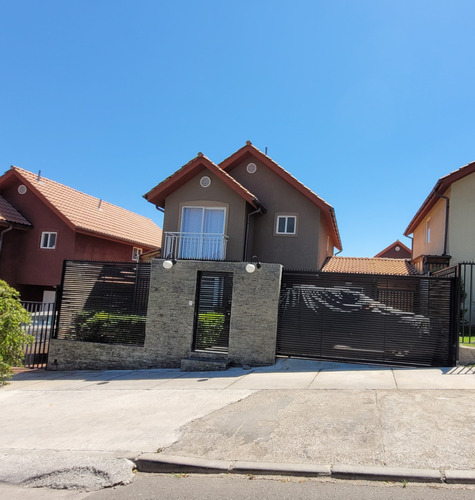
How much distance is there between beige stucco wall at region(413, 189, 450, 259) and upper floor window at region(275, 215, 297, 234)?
18.9 ft

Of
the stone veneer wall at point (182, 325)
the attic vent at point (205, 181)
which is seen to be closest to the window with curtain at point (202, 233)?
the attic vent at point (205, 181)

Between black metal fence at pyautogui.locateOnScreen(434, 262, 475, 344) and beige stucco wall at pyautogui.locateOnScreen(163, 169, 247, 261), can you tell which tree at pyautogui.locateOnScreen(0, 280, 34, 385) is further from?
black metal fence at pyautogui.locateOnScreen(434, 262, 475, 344)

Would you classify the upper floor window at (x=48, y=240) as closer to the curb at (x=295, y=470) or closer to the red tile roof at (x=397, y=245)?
the curb at (x=295, y=470)

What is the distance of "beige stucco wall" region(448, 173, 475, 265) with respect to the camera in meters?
15.0

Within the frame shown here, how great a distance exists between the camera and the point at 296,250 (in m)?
16.3

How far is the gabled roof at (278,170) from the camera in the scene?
1594 cm

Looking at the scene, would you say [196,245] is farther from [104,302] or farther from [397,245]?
[397,245]

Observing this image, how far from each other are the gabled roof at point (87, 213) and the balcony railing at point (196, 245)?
515cm

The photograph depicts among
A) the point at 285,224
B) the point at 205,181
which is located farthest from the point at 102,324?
the point at 285,224

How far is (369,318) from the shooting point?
29.0ft

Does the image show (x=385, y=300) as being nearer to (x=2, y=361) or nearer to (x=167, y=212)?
(x=2, y=361)

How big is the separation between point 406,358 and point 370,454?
4.76m

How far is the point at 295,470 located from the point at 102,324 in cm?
750

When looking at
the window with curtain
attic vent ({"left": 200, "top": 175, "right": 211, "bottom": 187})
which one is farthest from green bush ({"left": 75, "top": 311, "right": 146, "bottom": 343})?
attic vent ({"left": 200, "top": 175, "right": 211, "bottom": 187})
